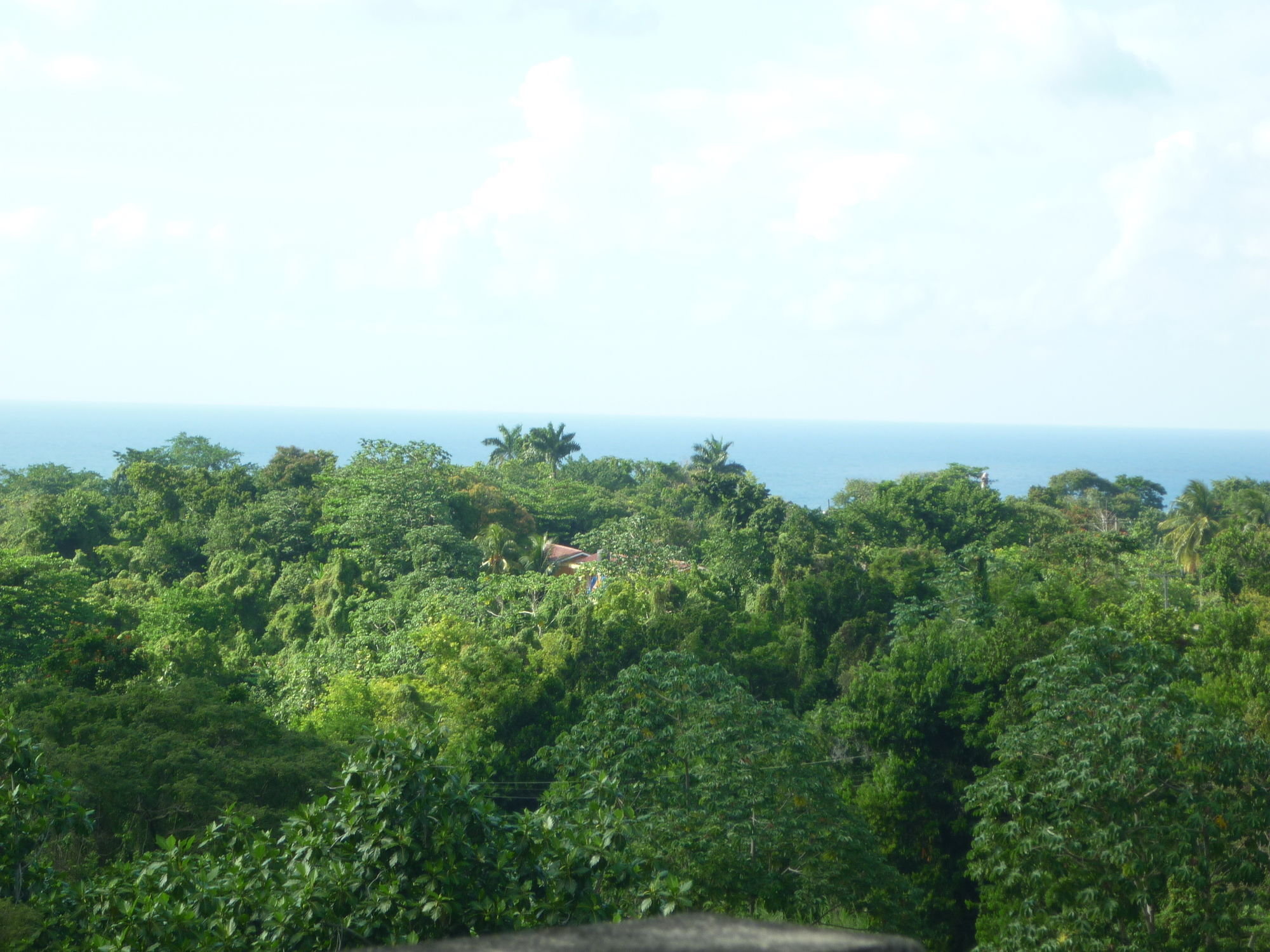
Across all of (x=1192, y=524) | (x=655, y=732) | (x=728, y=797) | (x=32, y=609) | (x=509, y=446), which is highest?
(x=509, y=446)

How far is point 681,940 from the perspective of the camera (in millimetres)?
1854

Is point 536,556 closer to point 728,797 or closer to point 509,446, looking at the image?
point 728,797

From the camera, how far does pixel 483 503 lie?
38.4 metres

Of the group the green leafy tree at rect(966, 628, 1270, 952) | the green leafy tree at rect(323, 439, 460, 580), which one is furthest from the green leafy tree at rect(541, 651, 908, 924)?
the green leafy tree at rect(323, 439, 460, 580)

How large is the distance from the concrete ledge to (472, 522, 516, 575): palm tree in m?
30.5

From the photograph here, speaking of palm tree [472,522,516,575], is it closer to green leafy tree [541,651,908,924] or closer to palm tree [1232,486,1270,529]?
green leafy tree [541,651,908,924]

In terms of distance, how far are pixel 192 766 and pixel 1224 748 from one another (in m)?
13.7

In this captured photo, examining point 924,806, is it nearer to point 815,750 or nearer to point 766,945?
point 815,750

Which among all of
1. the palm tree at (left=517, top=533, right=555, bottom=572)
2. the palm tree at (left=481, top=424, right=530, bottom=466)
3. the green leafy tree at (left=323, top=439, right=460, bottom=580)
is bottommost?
the palm tree at (left=517, top=533, right=555, bottom=572)

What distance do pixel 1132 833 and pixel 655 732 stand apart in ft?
21.9

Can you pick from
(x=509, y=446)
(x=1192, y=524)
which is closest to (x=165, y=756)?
(x=1192, y=524)

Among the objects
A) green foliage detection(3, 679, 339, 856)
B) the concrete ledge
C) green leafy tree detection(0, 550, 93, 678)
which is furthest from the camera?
green leafy tree detection(0, 550, 93, 678)

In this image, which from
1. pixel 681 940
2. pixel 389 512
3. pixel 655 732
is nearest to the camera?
pixel 681 940

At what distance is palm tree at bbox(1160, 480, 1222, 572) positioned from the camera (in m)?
32.9
